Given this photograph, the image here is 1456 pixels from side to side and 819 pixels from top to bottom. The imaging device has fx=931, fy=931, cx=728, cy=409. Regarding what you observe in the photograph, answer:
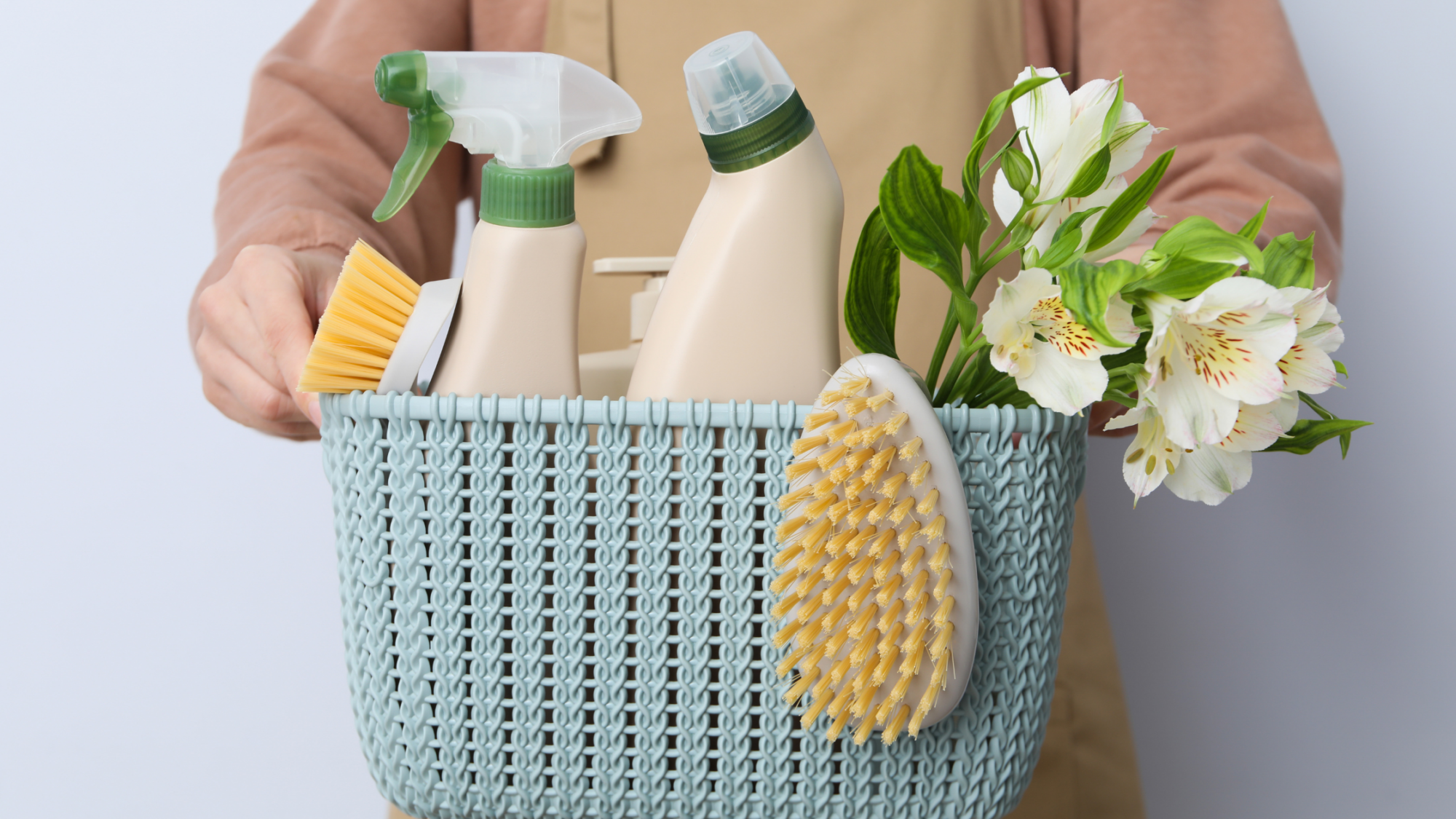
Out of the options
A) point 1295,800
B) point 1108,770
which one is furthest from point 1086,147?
point 1295,800

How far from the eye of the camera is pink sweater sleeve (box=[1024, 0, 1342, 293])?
0.45 meters

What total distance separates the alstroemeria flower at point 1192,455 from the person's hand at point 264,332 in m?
0.23

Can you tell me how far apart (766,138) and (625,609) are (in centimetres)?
12

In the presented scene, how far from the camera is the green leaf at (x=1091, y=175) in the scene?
0.22m

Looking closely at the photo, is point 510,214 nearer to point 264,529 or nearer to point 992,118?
point 992,118

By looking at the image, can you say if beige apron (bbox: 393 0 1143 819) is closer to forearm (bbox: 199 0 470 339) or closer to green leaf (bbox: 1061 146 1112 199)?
forearm (bbox: 199 0 470 339)

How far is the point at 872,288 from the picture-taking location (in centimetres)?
26

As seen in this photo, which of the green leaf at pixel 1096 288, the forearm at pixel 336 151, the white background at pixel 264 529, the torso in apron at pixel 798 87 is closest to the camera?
the green leaf at pixel 1096 288

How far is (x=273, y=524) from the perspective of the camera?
766 mm

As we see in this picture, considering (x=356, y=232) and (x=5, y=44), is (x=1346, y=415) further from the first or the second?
(x=5, y=44)

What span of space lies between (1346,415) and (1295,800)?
0.30 meters

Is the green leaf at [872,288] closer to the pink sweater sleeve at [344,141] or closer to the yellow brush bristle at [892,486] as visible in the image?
the yellow brush bristle at [892,486]

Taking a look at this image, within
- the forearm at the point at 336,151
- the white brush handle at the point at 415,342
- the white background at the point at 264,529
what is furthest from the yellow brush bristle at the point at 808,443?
the white background at the point at 264,529

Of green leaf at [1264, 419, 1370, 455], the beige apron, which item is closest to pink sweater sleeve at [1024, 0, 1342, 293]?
the beige apron
